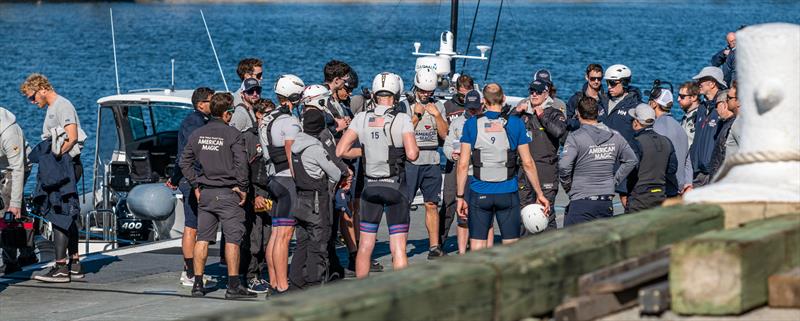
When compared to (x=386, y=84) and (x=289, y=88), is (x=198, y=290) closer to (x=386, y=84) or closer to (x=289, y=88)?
(x=289, y=88)

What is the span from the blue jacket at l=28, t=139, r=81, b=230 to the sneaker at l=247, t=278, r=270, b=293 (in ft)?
5.34

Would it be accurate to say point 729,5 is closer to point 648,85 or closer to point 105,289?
point 648,85

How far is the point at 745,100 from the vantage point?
312 inches

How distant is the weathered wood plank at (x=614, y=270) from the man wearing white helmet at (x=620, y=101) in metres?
5.94

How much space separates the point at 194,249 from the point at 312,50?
249 feet

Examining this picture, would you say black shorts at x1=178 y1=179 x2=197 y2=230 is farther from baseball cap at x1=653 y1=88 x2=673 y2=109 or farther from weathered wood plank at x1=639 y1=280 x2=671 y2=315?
weathered wood plank at x1=639 y1=280 x2=671 y2=315

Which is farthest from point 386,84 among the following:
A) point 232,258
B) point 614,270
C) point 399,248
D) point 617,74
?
point 614,270

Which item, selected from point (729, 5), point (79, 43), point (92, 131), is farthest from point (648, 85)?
point (729, 5)

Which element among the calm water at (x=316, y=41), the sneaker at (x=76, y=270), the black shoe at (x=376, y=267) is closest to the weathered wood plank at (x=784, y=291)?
the black shoe at (x=376, y=267)

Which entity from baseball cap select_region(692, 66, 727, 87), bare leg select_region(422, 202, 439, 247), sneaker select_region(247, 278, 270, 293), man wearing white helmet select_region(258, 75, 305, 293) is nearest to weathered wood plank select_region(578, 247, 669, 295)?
man wearing white helmet select_region(258, 75, 305, 293)

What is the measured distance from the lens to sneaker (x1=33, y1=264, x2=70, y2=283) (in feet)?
40.7

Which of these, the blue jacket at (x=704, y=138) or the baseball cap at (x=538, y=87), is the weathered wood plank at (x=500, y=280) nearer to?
the baseball cap at (x=538, y=87)

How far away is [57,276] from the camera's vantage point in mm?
12391

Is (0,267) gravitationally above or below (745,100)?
below
